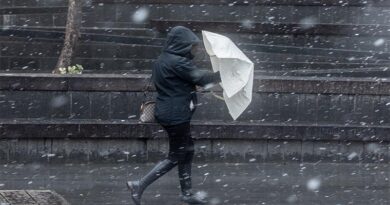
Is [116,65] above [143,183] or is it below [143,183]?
below

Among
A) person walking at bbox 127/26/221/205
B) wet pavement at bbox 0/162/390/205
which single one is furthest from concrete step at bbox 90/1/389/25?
person walking at bbox 127/26/221/205

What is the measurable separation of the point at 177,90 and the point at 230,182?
230 centimetres

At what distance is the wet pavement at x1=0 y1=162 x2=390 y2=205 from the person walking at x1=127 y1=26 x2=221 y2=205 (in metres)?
0.59

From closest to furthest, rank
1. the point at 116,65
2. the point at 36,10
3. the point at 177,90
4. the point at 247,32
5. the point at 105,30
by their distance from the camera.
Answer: the point at 177,90
the point at 116,65
the point at 247,32
the point at 105,30
the point at 36,10

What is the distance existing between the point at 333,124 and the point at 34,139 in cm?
414

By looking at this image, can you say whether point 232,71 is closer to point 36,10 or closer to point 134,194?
point 134,194

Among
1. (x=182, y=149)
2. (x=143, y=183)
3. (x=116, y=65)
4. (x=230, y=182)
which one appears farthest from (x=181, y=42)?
(x=116, y=65)

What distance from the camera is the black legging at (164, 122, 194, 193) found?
11.0 meters

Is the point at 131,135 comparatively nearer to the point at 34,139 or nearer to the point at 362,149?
the point at 34,139

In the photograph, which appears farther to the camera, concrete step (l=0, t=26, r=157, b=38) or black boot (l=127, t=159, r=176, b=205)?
concrete step (l=0, t=26, r=157, b=38)

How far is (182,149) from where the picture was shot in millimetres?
11133

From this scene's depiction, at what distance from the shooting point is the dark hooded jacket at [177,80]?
35.8 ft

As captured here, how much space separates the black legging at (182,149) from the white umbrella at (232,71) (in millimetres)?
567

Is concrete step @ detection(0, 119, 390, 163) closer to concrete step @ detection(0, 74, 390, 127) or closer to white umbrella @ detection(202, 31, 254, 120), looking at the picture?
concrete step @ detection(0, 74, 390, 127)
